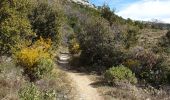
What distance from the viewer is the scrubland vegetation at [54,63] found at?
19.2 metres

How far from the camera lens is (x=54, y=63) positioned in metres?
26.3

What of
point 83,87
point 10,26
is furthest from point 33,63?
point 83,87

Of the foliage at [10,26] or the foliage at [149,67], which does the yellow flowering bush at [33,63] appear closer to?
the foliage at [10,26]

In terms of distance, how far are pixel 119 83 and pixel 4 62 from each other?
649 cm

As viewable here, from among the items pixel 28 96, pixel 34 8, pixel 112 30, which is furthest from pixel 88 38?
pixel 28 96

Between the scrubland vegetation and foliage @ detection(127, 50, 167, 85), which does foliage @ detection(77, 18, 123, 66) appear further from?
foliage @ detection(127, 50, 167, 85)

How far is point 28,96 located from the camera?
1280 centimetres

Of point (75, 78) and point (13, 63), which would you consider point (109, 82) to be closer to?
point (75, 78)

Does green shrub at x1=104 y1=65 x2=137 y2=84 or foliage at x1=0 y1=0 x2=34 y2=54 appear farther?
green shrub at x1=104 y1=65 x2=137 y2=84

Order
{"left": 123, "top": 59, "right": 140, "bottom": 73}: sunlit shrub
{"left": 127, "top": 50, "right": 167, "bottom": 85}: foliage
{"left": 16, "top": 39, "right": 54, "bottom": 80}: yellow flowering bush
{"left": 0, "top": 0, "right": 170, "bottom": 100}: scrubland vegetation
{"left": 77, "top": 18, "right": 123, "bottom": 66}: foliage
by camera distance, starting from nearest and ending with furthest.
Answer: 1. {"left": 0, "top": 0, "right": 170, "bottom": 100}: scrubland vegetation
2. {"left": 16, "top": 39, "right": 54, "bottom": 80}: yellow flowering bush
3. {"left": 127, "top": 50, "right": 167, "bottom": 85}: foliage
4. {"left": 123, "top": 59, "right": 140, "bottom": 73}: sunlit shrub
5. {"left": 77, "top": 18, "right": 123, "bottom": 66}: foliage

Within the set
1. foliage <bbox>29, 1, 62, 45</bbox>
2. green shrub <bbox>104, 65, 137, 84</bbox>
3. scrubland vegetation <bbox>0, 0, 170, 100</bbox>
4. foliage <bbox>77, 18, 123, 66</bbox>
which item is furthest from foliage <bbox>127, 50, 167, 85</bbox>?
foliage <bbox>29, 1, 62, 45</bbox>

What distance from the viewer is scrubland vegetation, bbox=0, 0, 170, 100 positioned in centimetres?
1919

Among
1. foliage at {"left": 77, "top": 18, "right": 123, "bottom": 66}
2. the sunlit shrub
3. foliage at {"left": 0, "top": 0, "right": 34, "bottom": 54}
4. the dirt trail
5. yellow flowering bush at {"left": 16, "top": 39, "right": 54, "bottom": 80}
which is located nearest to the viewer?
the dirt trail

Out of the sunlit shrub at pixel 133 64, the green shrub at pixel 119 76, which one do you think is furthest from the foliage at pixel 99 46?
the green shrub at pixel 119 76
